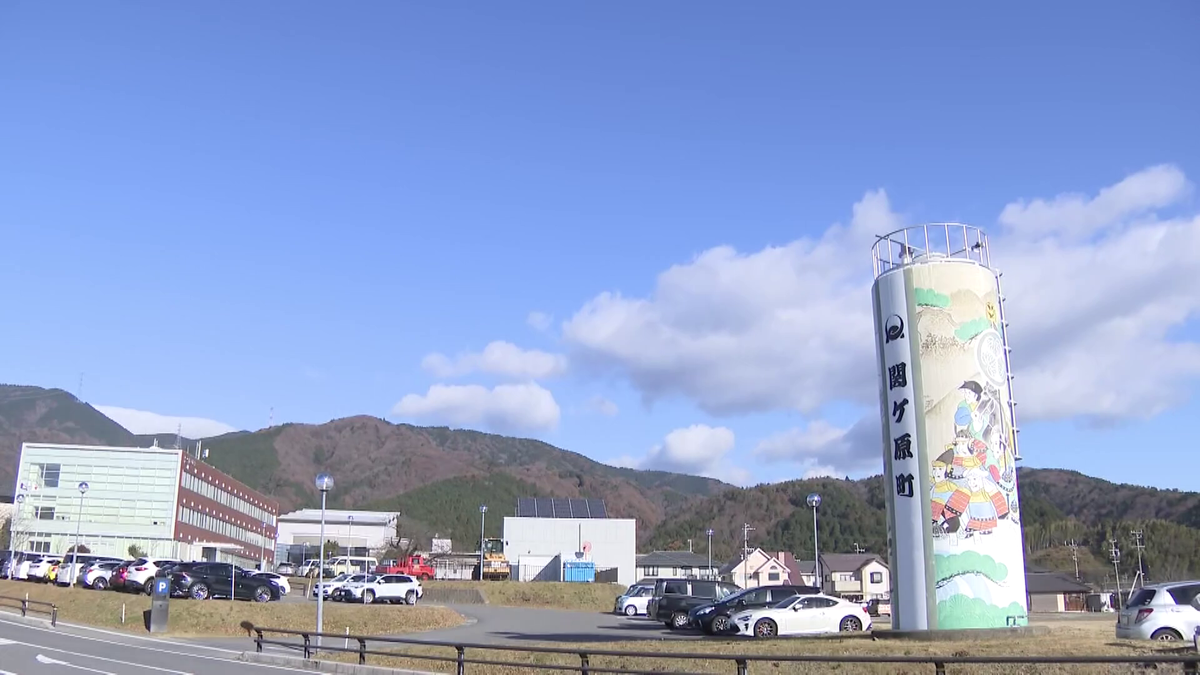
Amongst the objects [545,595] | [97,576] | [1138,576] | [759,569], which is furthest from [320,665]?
[759,569]

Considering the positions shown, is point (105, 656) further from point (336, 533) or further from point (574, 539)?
point (336, 533)

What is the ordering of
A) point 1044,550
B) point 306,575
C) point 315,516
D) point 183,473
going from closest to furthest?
point 306,575
point 183,473
point 315,516
point 1044,550

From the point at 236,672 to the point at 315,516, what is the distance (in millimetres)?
130329

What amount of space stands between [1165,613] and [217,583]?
32.4m

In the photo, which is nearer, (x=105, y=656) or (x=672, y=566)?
(x=105, y=656)

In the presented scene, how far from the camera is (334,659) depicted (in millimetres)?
24094

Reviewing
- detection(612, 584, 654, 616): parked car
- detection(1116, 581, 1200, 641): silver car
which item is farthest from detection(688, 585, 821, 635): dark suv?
detection(612, 584, 654, 616): parked car

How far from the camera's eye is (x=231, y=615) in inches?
1398

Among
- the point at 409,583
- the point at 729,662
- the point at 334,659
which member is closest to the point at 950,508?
the point at 729,662

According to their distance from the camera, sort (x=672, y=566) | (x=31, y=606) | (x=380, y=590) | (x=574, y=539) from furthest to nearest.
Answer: (x=672, y=566) < (x=574, y=539) < (x=380, y=590) < (x=31, y=606)

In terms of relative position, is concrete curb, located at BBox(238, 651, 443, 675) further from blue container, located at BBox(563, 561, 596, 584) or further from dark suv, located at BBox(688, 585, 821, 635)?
blue container, located at BBox(563, 561, 596, 584)

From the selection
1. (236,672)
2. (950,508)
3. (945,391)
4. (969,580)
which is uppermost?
(945,391)

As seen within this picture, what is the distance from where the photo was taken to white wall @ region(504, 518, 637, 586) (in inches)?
3457

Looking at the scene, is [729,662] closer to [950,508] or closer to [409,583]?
[950,508]
